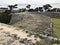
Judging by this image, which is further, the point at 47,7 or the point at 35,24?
the point at 47,7

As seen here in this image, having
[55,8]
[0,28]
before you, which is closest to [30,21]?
[0,28]

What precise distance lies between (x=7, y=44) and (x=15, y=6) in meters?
73.4

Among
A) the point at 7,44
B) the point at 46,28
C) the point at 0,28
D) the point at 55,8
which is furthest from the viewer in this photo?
the point at 55,8

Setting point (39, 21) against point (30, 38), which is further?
point (39, 21)

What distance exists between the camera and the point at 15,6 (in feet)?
275

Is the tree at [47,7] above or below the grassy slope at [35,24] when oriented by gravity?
below

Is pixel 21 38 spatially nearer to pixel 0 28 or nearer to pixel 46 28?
pixel 0 28

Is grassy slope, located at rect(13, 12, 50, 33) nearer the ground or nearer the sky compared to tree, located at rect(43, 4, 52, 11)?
nearer the sky

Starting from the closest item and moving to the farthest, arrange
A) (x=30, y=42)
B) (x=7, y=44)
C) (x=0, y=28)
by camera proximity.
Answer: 1. (x=7, y=44)
2. (x=30, y=42)
3. (x=0, y=28)

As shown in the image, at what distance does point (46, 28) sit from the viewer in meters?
23.0

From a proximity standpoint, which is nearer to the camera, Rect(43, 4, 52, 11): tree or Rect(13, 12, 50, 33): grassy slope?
Rect(13, 12, 50, 33): grassy slope

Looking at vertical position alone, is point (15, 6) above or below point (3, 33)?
below

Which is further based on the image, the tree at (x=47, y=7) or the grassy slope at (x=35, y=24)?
the tree at (x=47, y=7)

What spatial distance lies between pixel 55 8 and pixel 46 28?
2329 inches
